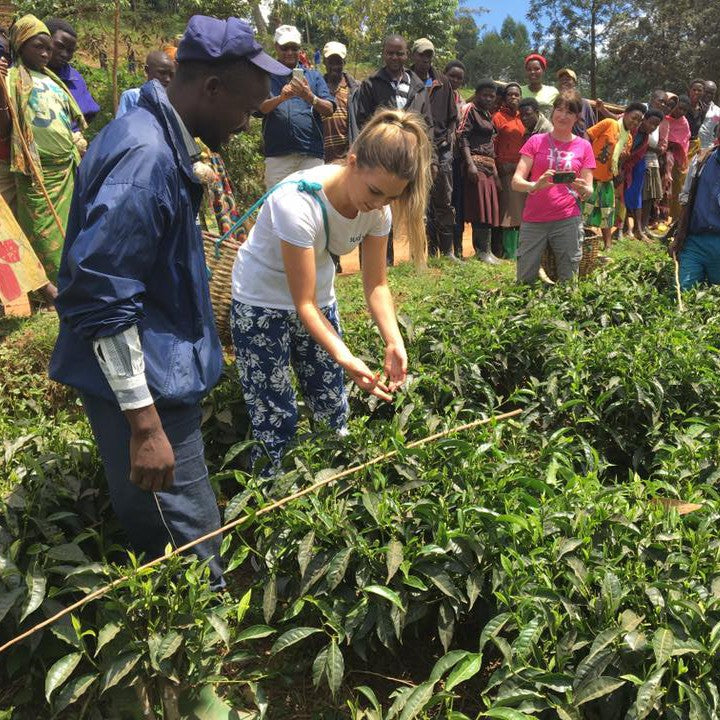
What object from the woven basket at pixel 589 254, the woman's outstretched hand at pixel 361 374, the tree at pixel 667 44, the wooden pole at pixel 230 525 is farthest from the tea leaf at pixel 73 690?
the tree at pixel 667 44

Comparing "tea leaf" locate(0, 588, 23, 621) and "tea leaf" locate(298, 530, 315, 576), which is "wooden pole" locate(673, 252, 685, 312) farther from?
"tea leaf" locate(0, 588, 23, 621)

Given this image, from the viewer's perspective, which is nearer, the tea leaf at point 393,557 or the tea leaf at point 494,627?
the tea leaf at point 494,627

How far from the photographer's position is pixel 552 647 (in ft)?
6.74

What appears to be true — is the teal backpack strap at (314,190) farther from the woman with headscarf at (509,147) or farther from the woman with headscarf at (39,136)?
the woman with headscarf at (509,147)

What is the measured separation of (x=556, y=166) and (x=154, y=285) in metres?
4.08

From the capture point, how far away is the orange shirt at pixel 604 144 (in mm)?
9062

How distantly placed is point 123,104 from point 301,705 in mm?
2626

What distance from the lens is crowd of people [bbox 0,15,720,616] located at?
6.08 feet

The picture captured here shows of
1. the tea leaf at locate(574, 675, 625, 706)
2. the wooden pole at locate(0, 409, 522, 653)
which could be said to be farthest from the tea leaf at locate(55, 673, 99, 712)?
the tea leaf at locate(574, 675, 625, 706)

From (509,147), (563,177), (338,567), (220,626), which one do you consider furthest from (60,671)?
(509,147)

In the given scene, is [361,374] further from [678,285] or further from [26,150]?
[26,150]

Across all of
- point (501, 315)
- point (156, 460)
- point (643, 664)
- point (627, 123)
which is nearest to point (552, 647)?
point (643, 664)

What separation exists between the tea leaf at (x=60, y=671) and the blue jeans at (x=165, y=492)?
40 centimetres

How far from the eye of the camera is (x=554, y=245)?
5.55m
